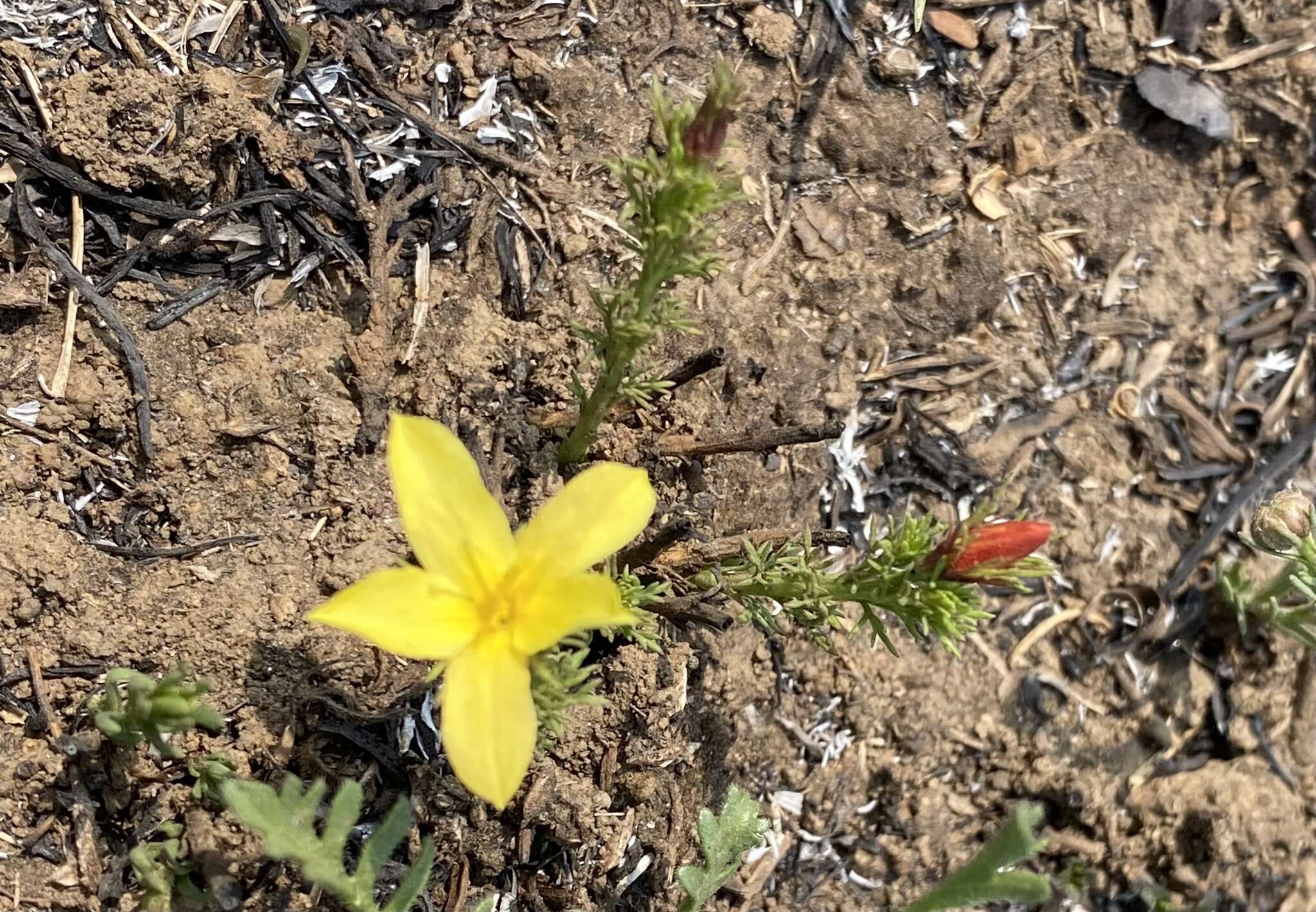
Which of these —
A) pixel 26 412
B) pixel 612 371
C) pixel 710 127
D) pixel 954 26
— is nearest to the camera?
pixel 710 127

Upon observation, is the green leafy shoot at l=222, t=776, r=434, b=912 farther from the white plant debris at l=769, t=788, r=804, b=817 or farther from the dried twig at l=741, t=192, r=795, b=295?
the dried twig at l=741, t=192, r=795, b=295

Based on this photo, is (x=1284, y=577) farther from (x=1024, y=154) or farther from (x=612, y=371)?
(x=612, y=371)

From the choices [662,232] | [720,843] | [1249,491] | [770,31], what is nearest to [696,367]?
[662,232]

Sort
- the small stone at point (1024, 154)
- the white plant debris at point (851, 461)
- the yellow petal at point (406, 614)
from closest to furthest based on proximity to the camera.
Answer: the yellow petal at point (406, 614) < the white plant debris at point (851, 461) < the small stone at point (1024, 154)

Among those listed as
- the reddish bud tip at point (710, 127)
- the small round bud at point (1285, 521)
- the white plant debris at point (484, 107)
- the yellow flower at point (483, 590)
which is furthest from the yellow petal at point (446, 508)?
the small round bud at point (1285, 521)

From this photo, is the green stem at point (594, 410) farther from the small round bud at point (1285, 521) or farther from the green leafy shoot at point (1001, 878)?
the small round bud at point (1285, 521)
